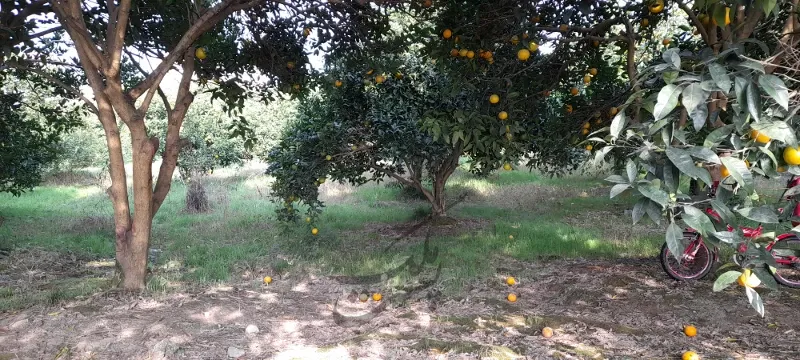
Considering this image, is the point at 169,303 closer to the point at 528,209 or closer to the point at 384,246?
the point at 384,246

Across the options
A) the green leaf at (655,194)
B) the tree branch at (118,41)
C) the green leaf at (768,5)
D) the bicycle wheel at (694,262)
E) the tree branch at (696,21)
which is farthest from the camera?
the bicycle wheel at (694,262)

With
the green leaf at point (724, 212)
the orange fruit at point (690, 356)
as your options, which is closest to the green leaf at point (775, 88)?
the green leaf at point (724, 212)

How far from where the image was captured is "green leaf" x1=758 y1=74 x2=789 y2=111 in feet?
4.93

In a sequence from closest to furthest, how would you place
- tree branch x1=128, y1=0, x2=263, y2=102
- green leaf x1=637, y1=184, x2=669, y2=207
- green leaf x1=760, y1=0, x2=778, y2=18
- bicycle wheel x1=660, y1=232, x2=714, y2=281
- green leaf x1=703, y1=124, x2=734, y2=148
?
green leaf x1=637, y1=184, x2=669, y2=207, green leaf x1=703, y1=124, x2=734, y2=148, green leaf x1=760, y1=0, x2=778, y2=18, tree branch x1=128, y1=0, x2=263, y2=102, bicycle wheel x1=660, y1=232, x2=714, y2=281

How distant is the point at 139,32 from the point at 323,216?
4.88 m

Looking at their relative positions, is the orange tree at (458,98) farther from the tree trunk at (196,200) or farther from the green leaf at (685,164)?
the tree trunk at (196,200)

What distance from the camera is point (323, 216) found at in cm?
964

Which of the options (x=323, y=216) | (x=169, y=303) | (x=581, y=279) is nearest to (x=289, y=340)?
(x=169, y=303)

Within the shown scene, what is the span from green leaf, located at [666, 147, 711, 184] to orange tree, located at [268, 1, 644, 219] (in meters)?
2.28

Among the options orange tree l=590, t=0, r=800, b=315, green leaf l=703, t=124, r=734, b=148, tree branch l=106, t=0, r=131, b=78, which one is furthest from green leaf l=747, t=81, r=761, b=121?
tree branch l=106, t=0, r=131, b=78

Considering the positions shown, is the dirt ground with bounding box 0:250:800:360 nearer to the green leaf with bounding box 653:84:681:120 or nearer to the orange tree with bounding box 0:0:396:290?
the orange tree with bounding box 0:0:396:290

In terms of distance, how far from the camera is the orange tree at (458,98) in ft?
14.2

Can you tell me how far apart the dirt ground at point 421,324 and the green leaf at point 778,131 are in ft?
6.95

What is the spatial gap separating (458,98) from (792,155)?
5.48m
